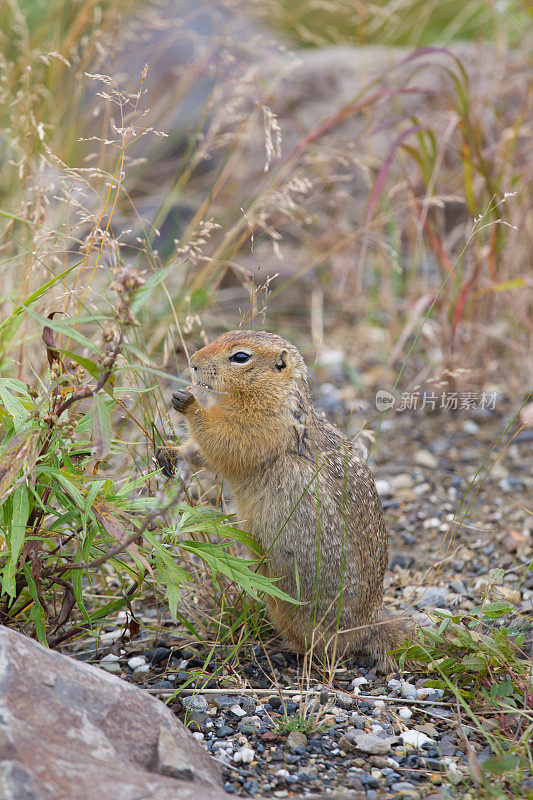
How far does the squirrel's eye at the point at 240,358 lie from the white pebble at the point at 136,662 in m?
1.23

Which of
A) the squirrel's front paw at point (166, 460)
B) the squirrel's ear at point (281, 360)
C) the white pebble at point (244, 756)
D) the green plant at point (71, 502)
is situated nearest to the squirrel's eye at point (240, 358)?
the squirrel's ear at point (281, 360)

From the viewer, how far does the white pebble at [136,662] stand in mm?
3198

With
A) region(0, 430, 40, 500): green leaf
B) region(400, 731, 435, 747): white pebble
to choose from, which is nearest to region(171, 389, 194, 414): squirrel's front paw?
region(0, 430, 40, 500): green leaf

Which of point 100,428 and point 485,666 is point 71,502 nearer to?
point 100,428

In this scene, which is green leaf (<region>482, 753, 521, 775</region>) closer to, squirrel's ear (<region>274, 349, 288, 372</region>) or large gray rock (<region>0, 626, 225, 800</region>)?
large gray rock (<region>0, 626, 225, 800</region>)

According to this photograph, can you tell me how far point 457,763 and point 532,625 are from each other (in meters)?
0.78

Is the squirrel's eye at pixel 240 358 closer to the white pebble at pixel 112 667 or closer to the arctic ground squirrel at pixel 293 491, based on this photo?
the arctic ground squirrel at pixel 293 491

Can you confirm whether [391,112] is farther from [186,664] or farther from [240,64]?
[186,664]

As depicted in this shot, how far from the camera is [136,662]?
3.22 metres

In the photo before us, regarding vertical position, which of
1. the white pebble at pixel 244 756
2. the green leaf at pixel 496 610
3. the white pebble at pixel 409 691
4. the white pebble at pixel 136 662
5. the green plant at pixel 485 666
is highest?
the green leaf at pixel 496 610

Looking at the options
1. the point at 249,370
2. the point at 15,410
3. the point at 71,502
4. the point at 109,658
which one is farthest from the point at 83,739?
the point at 249,370

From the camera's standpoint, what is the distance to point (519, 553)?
4.11 meters

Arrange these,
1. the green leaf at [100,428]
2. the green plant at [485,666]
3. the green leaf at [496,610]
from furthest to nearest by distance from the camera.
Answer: the green leaf at [496,610] < the green plant at [485,666] < the green leaf at [100,428]

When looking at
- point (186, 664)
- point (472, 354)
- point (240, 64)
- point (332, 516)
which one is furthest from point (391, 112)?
point (186, 664)
